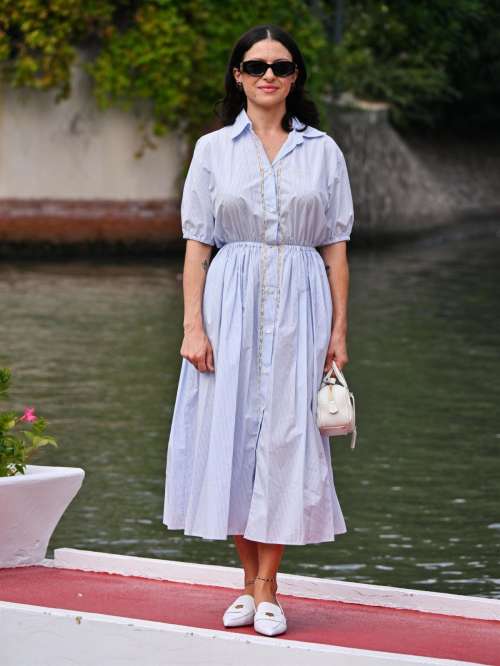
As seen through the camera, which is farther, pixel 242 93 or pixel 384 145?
pixel 384 145

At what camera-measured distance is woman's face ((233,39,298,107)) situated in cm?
439

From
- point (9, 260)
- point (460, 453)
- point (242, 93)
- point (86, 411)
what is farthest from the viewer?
point (9, 260)

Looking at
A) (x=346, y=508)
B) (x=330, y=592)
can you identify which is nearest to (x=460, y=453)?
(x=346, y=508)

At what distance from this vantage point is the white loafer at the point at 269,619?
4180mm

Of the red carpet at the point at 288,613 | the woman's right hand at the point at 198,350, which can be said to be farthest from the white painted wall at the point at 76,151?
the woman's right hand at the point at 198,350

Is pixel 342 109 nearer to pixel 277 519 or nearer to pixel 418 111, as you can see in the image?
pixel 418 111

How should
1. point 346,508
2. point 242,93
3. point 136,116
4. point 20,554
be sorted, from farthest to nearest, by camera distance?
1. point 136,116
2. point 346,508
3. point 20,554
4. point 242,93

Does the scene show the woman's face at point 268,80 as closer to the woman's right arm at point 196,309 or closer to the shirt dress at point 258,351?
the shirt dress at point 258,351

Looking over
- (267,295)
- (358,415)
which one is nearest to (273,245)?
(267,295)

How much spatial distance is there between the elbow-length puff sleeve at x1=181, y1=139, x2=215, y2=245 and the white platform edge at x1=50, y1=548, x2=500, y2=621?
3.91 feet

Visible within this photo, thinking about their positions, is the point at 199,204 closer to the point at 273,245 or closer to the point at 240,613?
the point at 273,245

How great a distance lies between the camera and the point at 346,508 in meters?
7.04

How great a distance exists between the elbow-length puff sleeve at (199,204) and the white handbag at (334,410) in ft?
2.07

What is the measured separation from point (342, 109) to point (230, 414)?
19670mm
